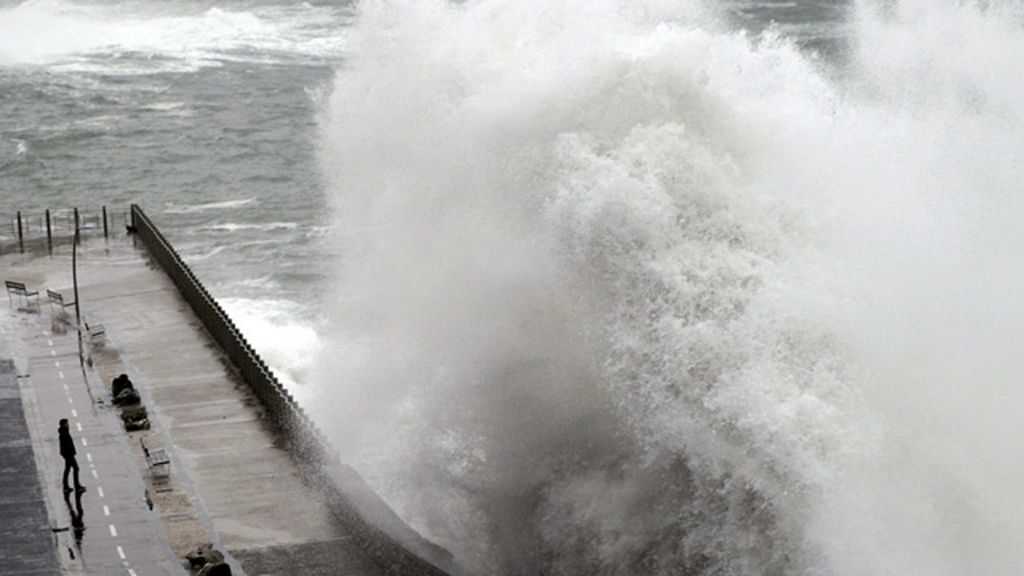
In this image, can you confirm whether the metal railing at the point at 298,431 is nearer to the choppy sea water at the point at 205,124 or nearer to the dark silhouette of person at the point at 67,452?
the choppy sea water at the point at 205,124

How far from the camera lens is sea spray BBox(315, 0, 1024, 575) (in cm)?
2458

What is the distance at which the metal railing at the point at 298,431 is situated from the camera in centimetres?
2680

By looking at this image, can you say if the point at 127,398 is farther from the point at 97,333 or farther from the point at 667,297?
the point at 667,297

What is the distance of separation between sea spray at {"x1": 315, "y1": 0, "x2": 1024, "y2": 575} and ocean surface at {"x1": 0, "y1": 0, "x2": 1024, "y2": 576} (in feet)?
0.15

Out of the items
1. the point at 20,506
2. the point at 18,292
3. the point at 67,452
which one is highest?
the point at 67,452

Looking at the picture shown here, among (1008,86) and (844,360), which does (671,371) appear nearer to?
(844,360)

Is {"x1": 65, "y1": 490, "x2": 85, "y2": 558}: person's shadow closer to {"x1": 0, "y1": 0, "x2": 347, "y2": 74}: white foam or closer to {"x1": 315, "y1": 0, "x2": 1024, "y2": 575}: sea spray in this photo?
{"x1": 315, "y1": 0, "x2": 1024, "y2": 575}: sea spray

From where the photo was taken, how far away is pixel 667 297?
1058 inches

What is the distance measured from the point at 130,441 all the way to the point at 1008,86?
18.6 meters

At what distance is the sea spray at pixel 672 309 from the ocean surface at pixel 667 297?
0.15ft

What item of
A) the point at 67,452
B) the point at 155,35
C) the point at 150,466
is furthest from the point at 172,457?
the point at 155,35

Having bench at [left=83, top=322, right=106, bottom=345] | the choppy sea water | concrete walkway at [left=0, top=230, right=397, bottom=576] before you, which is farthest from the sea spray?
the choppy sea water

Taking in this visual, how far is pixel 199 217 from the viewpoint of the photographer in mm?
62562

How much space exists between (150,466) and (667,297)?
9.34 m
